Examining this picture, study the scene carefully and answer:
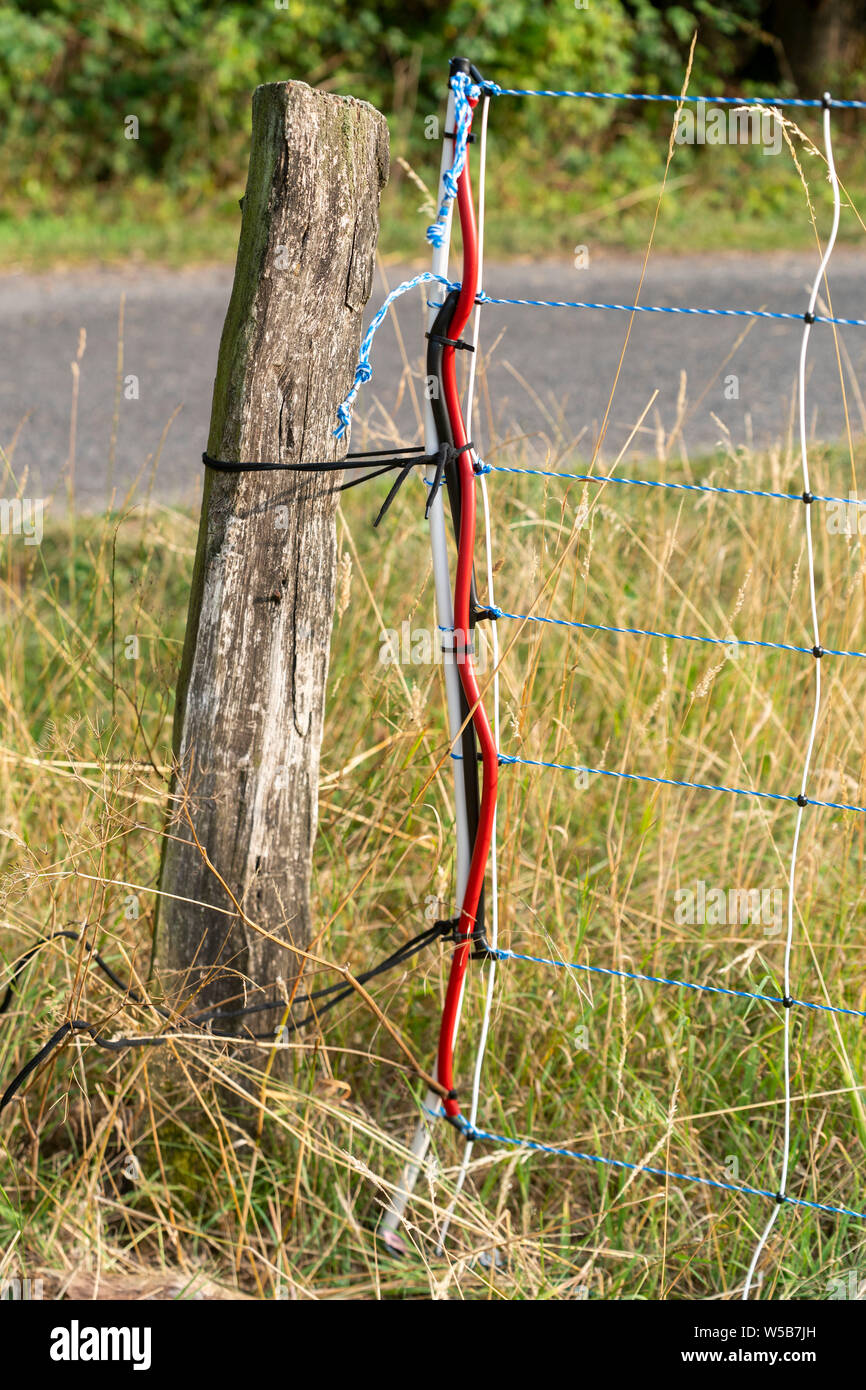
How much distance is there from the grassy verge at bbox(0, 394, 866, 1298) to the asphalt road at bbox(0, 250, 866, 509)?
1329 mm

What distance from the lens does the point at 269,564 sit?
5.49 feet

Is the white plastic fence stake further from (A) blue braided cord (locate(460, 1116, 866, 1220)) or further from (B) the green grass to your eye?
(B) the green grass

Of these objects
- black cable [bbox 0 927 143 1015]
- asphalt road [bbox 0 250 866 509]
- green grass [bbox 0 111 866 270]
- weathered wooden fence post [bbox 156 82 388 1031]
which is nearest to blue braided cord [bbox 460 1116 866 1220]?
weathered wooden fence post [bbox 156 82 388 1031]

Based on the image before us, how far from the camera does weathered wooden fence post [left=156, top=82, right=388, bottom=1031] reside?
1.58 metres

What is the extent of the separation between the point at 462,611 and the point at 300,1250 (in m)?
0.94

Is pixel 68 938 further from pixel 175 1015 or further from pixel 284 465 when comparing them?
pixel 284 465

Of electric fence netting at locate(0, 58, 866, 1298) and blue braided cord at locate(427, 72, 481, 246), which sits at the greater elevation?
blue braided cord at locate(427, 72, 481, 246)

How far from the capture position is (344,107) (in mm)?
1562

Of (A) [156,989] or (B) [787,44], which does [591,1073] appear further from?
(B) [787,44]

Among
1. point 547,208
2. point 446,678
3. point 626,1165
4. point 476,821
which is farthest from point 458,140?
point 547,208

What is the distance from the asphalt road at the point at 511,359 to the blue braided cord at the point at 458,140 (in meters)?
1.58

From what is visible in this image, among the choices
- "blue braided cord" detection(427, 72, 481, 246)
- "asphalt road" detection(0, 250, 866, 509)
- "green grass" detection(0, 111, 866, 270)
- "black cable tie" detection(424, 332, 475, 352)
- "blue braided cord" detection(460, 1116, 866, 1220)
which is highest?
"green grass" detection(0, 111, 866, 270)

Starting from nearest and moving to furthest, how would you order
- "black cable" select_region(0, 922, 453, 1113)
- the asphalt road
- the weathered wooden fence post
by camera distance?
the weathered wooden fence post → "black cable" select_region(0, 922, 453, 1113) → the asphalt road
